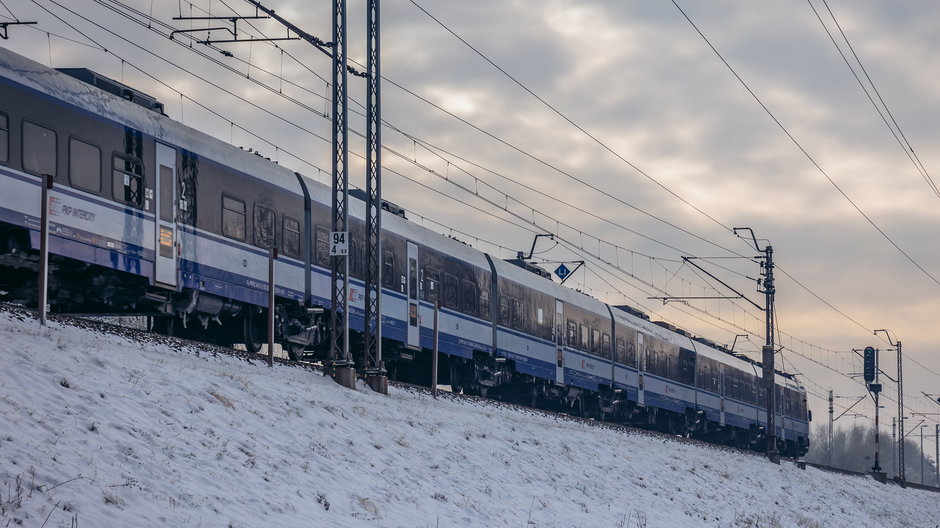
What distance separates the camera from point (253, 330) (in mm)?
25062

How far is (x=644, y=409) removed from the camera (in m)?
50.2

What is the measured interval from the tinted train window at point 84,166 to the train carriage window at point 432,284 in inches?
499

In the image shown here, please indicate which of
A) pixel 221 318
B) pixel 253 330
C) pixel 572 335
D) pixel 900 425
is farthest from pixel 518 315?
pixel 900 425

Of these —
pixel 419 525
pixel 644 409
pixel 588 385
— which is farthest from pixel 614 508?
pixel 644 409

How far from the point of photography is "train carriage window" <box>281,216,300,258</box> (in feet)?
82.4

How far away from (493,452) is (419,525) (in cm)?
702

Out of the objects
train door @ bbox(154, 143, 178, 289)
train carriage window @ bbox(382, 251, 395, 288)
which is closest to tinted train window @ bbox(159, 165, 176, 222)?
train door @ bbox(154, 143, 178, 289)

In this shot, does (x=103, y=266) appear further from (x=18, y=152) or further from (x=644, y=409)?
(x=644, y=409)

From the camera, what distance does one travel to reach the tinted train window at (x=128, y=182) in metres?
20.2

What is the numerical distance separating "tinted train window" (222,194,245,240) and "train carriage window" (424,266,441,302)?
27.4ft

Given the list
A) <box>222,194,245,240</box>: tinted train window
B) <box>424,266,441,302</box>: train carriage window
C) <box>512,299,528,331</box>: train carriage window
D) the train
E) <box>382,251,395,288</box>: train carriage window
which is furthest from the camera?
<box>512,299,528,331</box>: train carriage window

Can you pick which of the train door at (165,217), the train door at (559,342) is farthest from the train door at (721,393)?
the train door at (165,217)

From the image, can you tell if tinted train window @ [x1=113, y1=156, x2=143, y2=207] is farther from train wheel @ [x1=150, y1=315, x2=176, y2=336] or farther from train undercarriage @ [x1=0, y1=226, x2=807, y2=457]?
train wheel @ [x1=150, y1=315, x2=176, y2=336]

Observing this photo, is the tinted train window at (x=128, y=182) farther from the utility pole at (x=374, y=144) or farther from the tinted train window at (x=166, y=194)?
the utility pole at (x=374, y=144)
